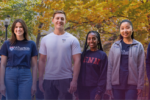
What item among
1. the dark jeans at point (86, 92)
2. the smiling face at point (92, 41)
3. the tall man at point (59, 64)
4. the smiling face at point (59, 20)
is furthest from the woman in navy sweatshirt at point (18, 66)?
the smiling face at point (92, 41)

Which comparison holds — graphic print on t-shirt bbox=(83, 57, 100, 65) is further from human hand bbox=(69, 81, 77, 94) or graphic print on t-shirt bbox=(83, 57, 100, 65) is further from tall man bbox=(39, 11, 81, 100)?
human hand bbox=(69, 81, 77, 94)

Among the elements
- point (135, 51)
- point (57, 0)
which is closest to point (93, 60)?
point (135, 51)

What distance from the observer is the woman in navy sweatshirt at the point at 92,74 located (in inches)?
101

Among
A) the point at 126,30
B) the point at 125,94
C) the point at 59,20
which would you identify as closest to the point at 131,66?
the point at 125,94

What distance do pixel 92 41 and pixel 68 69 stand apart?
1.80ft

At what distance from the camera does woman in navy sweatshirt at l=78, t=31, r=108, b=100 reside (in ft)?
8.39

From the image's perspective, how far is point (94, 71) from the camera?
261 cm

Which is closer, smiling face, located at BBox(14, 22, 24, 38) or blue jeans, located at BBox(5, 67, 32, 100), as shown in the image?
blue jeans, located at BBox(5, 67, 32, 100)

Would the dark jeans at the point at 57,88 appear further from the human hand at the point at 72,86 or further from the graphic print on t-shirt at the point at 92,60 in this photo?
the graphic print on t-shirt at the point at 92,60

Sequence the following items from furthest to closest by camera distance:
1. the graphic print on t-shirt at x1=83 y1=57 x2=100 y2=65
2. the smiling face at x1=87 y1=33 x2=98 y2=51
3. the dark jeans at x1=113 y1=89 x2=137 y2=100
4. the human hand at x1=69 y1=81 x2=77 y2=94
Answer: the smiling face at x1=87 y1=33 x2=98 y2=51
the graphic print on t-shirt at x1=83 y1=57 x2=100 y2=65
the human hand at x1=69 y1=81 x2=77 y2=94
the dark jeans at x1=113 y1=89 x2=137 y2=100

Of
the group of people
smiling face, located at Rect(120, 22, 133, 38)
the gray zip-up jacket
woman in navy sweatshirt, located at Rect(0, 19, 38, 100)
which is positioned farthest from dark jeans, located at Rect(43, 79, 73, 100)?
smiling face, located at Rect(120, 22, 133, 38)

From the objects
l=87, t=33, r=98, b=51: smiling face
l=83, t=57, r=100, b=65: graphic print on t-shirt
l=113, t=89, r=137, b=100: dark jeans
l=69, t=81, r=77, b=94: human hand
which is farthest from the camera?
l=87, t=33, r=98, b=51: smiling face

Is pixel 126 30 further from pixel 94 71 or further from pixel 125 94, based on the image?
pixel 125 94

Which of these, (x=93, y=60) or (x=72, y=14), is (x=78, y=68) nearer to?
(x=93, y=60)
